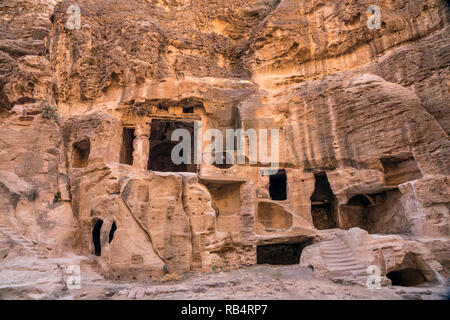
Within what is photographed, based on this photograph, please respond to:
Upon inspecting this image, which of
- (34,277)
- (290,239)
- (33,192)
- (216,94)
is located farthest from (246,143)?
(34,277)

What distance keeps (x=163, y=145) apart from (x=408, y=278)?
51.7 ft

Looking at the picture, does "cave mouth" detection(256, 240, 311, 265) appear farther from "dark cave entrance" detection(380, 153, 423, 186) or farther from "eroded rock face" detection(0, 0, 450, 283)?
"dark cave entrance" detection(380, 153, 423, 186)

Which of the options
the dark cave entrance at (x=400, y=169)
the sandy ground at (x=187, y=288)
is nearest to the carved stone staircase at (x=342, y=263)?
the sandy ground at (x=187, y=288)

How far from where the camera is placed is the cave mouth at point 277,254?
13.1 m

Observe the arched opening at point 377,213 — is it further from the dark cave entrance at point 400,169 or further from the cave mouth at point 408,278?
the cave mouth at point 408,278

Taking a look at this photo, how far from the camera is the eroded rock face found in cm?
862

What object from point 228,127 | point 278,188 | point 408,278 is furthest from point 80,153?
point 408,278

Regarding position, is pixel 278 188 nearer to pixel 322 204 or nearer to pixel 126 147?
pixel 322 204

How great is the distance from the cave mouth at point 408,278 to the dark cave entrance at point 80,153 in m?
13.5

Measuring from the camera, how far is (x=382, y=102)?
11219 mm

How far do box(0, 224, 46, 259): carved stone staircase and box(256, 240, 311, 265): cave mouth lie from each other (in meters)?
8.71

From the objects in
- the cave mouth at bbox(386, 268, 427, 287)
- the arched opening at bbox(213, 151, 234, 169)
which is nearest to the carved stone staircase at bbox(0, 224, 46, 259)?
the arched opening at bbox(213, 151, 234, 169)

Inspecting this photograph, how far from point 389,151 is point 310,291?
724cm

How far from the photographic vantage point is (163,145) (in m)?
19.7
